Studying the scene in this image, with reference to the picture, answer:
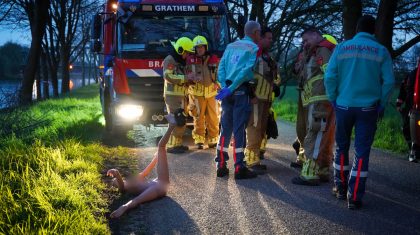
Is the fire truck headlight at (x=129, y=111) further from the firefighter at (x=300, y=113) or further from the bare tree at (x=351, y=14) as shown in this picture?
the bare tree at (x=351, y=14)

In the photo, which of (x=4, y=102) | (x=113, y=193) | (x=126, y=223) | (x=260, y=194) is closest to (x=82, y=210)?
(x=126, y=223)

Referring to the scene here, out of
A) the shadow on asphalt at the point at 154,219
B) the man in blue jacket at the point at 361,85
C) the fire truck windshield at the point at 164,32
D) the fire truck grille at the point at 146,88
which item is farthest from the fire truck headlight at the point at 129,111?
the man in blue jacket at the point at 361,85

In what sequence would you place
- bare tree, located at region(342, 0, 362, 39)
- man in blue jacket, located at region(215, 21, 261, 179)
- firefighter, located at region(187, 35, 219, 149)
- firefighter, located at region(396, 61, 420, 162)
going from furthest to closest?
bare tree, located at region(342, 0, 362, 39) < firefighter, located at region(187, 35, 219, 149) < firefighter, located at region(396, 61, 420, 162) < man in blue jacket, located at region(215, 21, 261, 179)

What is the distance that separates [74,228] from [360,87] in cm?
306

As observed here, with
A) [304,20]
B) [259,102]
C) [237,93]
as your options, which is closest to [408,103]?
[259,102]

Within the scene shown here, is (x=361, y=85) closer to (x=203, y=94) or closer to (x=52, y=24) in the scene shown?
(x=203, y=94)

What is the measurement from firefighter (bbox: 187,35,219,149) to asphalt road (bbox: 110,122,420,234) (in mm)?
1821

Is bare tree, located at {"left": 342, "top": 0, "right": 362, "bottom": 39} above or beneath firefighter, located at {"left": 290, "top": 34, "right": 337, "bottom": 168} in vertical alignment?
above

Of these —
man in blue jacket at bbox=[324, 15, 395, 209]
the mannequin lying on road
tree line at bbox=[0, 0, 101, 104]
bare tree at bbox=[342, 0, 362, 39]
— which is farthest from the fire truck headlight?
tree line at bbox=[0, 0, 101, 104]

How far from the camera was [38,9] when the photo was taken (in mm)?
16281

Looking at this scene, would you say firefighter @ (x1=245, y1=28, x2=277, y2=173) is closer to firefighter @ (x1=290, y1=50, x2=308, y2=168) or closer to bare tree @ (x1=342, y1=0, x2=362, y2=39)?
firefighter @ (x1=290, y1=50, x2=308, y2=168)

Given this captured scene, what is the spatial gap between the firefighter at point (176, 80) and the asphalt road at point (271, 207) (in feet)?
5.25

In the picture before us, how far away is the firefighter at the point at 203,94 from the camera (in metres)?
8.30

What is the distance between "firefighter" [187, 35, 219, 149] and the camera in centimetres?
830
